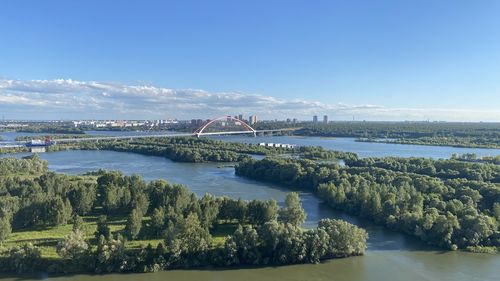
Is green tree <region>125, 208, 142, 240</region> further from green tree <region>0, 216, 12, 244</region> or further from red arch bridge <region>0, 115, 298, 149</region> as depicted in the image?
red arch bridge <region>0, 115, 298, 149</region>

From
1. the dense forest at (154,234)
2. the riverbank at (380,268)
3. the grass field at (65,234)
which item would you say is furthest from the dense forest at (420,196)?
the grass field at (65,234)

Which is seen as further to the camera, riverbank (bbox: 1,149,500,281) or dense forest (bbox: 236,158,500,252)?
dense forest (bbox: 236,158,500,252)

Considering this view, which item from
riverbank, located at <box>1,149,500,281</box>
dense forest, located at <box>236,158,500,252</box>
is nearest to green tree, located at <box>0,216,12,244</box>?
riverbank, located at <box>1,149,500,281</box>

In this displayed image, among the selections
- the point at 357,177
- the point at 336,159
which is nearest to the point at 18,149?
the point at 336,159

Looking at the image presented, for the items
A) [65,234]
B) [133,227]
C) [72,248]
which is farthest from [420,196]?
[65,234]

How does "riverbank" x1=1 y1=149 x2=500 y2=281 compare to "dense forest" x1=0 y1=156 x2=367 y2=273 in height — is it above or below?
below

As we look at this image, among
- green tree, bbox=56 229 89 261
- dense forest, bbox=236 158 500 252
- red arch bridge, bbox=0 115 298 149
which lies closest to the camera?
green tree, bbox=56 229 89 261

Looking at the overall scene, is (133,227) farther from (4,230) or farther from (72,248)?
(4,230)

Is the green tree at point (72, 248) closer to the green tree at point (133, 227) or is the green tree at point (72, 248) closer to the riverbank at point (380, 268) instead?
the riverbank at point (380, 268)
